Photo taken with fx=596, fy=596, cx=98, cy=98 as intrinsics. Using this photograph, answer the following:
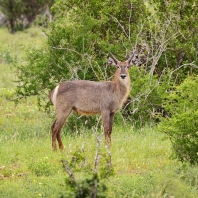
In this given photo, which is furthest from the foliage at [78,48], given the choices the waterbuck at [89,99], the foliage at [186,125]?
the foliage at [186,125]

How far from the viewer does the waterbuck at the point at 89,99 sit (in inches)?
367

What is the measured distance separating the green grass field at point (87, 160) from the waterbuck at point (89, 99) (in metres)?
0.33

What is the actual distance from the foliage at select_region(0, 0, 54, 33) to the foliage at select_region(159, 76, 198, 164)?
20.6 m

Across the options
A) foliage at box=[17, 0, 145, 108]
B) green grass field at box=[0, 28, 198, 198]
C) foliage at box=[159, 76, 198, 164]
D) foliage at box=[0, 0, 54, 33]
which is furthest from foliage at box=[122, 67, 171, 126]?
foliage at box=[0, 0, 54, 33]

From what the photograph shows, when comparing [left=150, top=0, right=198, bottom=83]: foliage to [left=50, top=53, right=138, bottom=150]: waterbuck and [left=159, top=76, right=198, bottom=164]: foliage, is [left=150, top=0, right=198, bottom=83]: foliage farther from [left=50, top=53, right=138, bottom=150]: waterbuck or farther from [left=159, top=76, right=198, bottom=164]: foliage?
[left=159, top=76, right=198, bottom=164]: foliage

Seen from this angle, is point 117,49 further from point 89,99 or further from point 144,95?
point 89,99

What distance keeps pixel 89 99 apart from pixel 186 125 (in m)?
2.53

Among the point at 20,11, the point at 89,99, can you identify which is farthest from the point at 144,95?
the point at 20,11

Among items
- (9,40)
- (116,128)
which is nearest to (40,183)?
(116,128)

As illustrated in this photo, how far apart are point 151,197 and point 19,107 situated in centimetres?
740

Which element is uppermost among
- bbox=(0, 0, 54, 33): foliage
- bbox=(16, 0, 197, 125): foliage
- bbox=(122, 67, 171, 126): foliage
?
bbox=(16, 0, 197, 125): foliage

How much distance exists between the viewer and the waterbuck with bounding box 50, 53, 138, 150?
933 centimetres

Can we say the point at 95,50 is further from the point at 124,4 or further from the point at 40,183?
the point at 40,183

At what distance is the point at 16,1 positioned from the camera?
27125 millimetres
